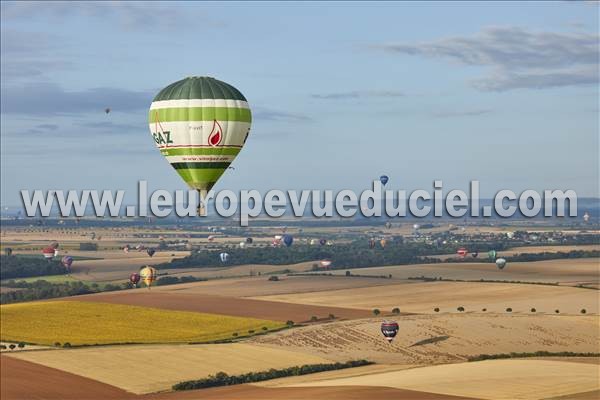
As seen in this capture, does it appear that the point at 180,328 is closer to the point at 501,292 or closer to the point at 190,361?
the point at 190,361

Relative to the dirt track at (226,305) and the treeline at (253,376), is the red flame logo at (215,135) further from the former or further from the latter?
the dirt track at (226,305)

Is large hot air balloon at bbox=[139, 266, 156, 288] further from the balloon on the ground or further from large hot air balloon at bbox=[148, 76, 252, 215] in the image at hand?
large hot air balloon at bbox=[148, 76, 252, 215]

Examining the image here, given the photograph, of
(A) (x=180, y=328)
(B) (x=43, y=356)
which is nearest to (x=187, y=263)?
(A) (x=180, y=328)

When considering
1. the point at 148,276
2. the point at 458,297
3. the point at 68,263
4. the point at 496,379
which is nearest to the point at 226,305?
the point at 458,297

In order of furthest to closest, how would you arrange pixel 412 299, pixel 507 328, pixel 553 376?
pixel 412 299 < pixel 507 328 < pixel 553 376

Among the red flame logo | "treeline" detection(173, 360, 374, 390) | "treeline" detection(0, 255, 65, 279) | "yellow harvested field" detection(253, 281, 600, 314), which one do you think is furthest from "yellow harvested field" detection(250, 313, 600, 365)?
"treeline" detection(0, 255, 65, 279)

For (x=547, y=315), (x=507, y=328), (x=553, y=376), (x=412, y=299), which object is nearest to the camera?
(x=553, y=376)

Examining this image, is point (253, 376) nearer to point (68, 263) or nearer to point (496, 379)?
point (496, 379)
